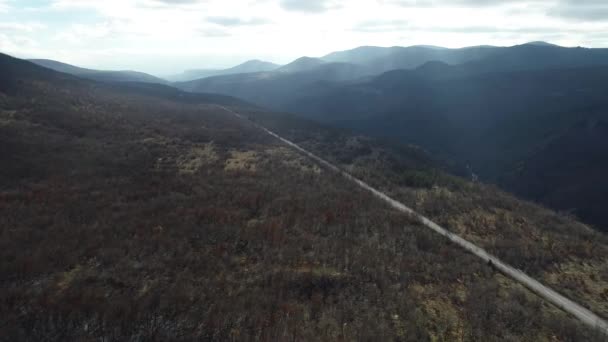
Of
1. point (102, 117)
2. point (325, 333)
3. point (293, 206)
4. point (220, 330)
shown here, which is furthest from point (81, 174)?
point (102, 117)

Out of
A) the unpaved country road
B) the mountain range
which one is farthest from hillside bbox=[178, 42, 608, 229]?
the unpaved country road

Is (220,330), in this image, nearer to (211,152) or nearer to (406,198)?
(406,198)

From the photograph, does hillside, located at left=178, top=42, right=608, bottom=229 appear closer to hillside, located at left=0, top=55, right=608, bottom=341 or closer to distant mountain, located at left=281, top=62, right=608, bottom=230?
distant mountain, located at left=281, top=62, right=608, bottom=230

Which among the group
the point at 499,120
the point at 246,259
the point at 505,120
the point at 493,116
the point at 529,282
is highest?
the point at 246,259

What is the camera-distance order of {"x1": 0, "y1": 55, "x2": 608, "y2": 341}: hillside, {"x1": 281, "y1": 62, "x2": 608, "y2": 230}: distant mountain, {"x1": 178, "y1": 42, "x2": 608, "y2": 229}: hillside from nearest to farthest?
{"x1": 0, "y1": 55, "x2": 608, "y2": 341}: hillside
{"x1": 178, "y1": 42, "x2": 608, "y2": 229}: hillside
{"x1": 281, "y1": 62, "x2": 608, "y2": 230}: distant mountain

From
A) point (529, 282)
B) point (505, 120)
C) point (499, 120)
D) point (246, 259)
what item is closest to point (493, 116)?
point (499, 120)

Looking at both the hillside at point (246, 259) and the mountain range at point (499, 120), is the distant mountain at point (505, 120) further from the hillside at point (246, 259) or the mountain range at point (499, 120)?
the hillside at point (246, 259)

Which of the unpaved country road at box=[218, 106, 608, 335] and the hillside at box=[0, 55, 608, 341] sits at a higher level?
the hillside at box=[0, 55, 608, 341]

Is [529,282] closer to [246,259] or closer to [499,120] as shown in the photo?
[246,259]
